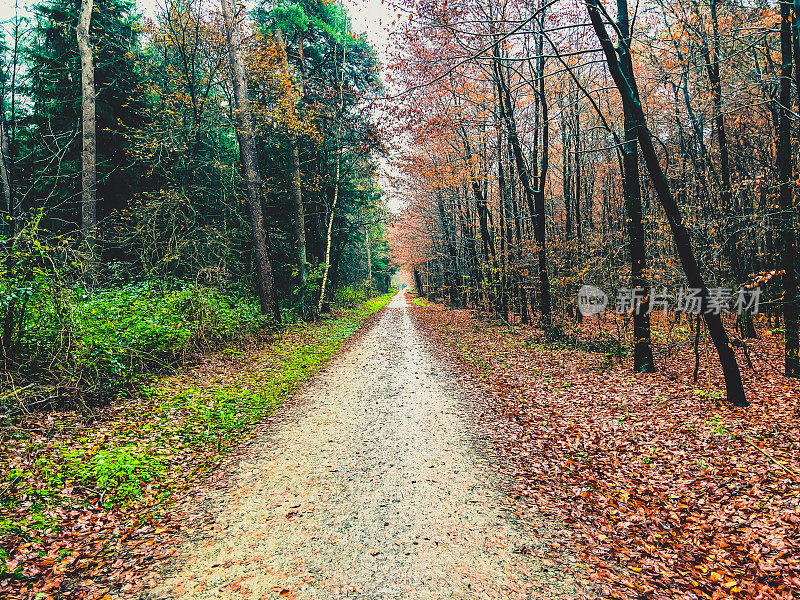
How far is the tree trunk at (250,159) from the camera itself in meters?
12.9

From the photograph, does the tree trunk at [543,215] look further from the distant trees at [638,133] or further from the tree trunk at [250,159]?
the tree trunk at [250,159]

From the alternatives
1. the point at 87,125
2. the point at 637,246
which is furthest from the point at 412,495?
the point at 87,125

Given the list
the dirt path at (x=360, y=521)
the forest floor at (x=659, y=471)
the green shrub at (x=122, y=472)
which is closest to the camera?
the dirt path at (x=360, y=521)

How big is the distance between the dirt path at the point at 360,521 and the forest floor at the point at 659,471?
0.65 metres

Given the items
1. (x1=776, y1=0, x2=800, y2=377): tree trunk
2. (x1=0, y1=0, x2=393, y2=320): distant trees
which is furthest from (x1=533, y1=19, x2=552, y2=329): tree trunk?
(x1=0, y1=0, x2=393, y2=320): distant trees

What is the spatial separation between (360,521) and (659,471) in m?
3.94

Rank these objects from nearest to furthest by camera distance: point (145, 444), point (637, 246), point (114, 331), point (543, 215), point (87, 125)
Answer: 1. point (145, 444)
2. point (114, 331)
3. point (637, 246)
4. point (87, 125)
5. point (543, 215)

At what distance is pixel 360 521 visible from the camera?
4.23 meters

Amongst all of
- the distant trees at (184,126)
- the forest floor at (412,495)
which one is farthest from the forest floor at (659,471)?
the distant trees at (184,126)

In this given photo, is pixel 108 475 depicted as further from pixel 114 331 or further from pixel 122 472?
pixel 114 331

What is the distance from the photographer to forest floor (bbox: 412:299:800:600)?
3459 millimetres

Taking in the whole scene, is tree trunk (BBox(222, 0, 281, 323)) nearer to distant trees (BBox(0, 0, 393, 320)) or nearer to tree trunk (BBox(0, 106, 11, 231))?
distant trees (BBox(0, 0, 393, 320))

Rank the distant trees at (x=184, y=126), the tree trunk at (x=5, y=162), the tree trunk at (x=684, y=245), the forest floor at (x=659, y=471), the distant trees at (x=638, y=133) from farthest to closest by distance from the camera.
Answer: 1. the distant trees at (x=184, y=126)
2. the tree trunk at (x=5, y=162)
3. the distant trees at (x=638, y=133)
4. the tree trunk at (x=684, y=245)
5. the forest floor at (x=659, y=471)

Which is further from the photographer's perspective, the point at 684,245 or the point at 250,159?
the point at 250,159
